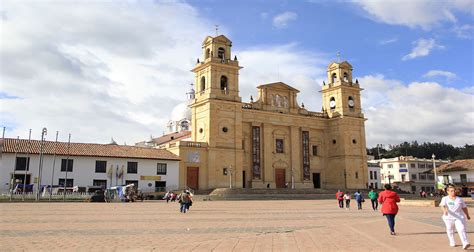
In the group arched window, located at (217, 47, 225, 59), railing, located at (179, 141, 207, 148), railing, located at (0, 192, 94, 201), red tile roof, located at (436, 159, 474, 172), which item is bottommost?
railing, located at (0, 192, 94, 201)

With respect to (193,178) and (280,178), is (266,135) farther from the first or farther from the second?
(193,178)

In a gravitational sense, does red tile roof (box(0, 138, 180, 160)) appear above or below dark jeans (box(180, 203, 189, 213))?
above

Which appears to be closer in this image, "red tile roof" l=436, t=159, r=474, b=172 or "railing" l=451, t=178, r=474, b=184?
"railing" l=451, t=178, r=474, b=184

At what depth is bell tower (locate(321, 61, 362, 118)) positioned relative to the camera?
59.1 m

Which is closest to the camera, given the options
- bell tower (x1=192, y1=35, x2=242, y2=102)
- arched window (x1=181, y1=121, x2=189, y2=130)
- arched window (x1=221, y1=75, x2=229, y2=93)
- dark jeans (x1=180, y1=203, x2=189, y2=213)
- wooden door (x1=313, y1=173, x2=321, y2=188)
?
dark jeans (x1=180, y1=203, x2=189, y2=213)

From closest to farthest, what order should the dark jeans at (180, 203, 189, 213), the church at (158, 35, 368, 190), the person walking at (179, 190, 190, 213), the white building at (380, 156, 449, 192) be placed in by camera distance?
the person walking at (179, 190, 190, 213) < the dark jeans at (180, 203, 189, 213) < the church at (158, 35, 368, 190) < the white building at (380, 156, 449, 192)

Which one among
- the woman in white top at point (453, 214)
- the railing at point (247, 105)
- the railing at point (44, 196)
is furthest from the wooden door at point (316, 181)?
the woman in white top at point (453, 214)

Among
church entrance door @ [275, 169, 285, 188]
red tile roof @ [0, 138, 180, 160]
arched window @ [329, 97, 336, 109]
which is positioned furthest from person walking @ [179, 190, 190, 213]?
arched window @ [329, 97, 336, 109]

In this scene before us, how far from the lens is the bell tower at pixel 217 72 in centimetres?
4938

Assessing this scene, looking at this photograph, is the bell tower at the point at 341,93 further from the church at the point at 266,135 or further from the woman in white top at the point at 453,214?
the woman in white top at the point at 453,214

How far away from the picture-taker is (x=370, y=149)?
132 m

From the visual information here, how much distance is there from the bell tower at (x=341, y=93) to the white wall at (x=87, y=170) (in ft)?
82.7

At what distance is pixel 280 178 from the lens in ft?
179

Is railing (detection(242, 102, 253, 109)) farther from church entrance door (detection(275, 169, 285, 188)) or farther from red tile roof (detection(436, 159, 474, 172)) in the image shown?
red tile roof (detection(436, 159, 474, 172))
